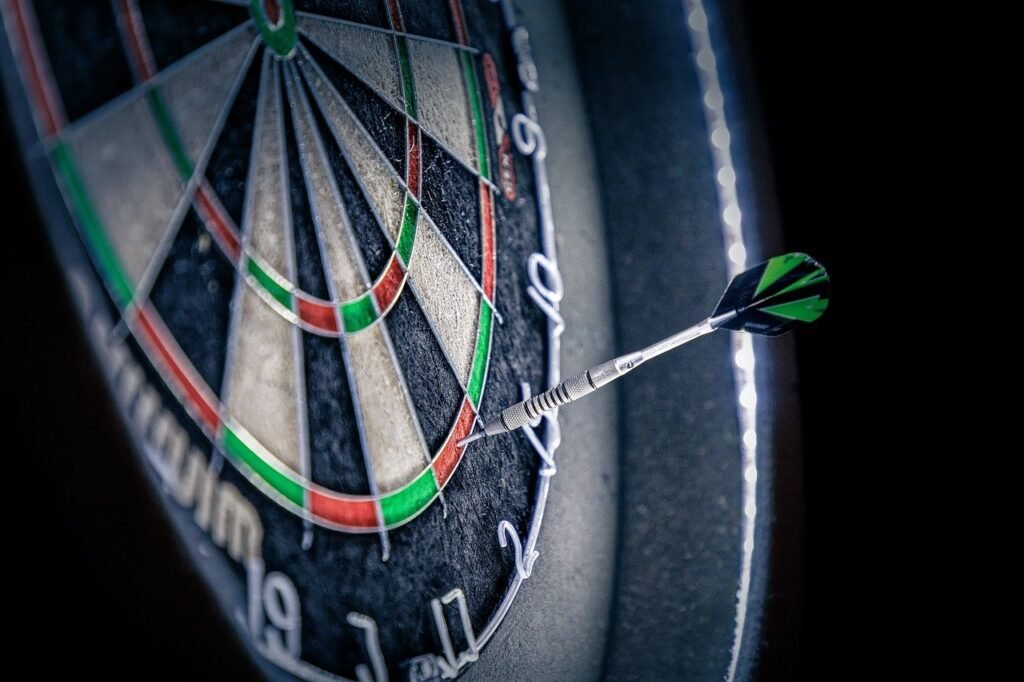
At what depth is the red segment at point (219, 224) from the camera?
430 millimetres

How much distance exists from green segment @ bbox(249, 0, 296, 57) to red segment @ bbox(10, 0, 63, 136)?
194mm

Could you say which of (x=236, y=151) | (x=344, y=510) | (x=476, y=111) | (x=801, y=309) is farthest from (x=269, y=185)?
(x=801, y=309)

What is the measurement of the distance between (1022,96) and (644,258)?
49 centimetres

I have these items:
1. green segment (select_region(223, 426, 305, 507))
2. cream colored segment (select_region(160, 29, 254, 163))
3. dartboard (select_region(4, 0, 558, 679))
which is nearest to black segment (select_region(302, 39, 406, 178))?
dartboard (select_region(4, 0, 558, 679))

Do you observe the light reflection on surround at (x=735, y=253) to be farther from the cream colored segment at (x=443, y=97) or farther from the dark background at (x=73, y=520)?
the dark background at (x=73, y=520)

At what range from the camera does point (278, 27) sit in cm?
53

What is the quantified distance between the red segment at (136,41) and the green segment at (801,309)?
1.69 ft

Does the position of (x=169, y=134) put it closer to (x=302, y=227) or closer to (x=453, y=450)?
(x=302, y=227)

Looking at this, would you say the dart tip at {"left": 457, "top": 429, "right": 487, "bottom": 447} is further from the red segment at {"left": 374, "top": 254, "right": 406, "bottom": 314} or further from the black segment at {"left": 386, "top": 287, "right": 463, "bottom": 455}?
the red segment at {"left": 374, "top": 254, "right": 406, "bottom": 314}

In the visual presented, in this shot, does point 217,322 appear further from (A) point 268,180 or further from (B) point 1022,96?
(B) point 1022,96

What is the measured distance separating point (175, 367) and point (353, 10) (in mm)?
389

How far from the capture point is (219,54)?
1.53 ft

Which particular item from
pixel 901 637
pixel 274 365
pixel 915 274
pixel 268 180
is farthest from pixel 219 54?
pixel 901 637

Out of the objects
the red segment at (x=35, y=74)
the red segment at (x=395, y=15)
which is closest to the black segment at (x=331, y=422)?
the red segment at (x=35, y=74)
